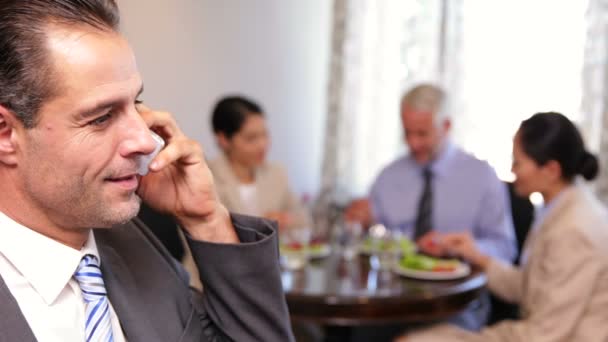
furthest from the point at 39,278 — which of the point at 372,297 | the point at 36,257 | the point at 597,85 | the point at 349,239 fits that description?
the point at 597,85

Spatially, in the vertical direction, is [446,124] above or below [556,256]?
above

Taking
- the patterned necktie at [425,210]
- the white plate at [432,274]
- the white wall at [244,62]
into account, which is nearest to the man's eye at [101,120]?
the white plate at [432,274]

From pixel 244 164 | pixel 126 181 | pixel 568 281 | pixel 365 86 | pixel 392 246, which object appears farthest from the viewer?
pixel 365 86

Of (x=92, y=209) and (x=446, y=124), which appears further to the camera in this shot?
(x=446, y=124)

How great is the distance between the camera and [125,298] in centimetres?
104

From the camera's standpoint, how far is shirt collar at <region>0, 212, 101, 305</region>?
3.00 feet

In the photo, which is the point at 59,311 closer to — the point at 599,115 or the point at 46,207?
the point at 46,207

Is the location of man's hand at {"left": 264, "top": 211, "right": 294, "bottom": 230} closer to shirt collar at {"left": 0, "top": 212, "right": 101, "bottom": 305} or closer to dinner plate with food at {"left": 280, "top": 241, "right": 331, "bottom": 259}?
dinner plate with food at {"left": 280, "top": 241, "right": 331, "bottom": 259}

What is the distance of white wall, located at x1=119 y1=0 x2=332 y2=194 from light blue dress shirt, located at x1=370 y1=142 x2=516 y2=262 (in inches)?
51.7

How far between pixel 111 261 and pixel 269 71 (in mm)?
3244

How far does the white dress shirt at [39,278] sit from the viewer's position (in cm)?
91

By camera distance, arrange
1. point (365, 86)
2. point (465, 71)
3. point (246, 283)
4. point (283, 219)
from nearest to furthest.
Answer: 1. point (246, 283)
2. point (283, 219)
3. point (465, 71)
4. point (365, 86)

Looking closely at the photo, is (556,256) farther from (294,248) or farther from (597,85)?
(597,85)

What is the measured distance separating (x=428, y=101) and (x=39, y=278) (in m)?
2.27
